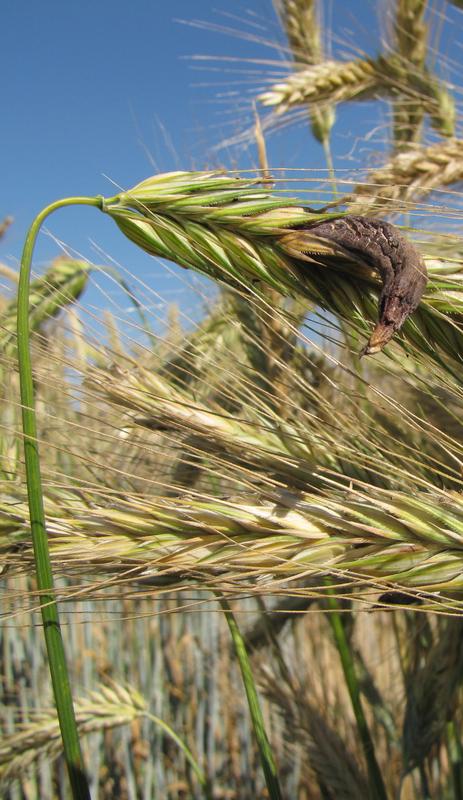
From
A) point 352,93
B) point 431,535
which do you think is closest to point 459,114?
point 352,93

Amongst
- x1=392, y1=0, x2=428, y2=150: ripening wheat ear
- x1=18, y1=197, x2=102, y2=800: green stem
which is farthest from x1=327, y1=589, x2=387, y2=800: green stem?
x1=392, y1=0, x2=428, y2=150: ripening wheat ear

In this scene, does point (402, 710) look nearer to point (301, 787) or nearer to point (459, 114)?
point (301, 787)

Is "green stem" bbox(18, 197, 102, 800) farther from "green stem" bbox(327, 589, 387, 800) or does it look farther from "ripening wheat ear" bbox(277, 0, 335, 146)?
"ripening wheat ear" bbox(277, 0, 335, 146)

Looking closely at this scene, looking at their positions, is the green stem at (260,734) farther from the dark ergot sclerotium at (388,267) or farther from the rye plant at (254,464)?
the dark ergot sclerotium at (388,267)

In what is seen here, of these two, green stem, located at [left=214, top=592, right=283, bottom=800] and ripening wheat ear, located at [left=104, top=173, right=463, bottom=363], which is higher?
ripening wheat ear, located at [left=104, top=173, right=463, bottom=363]

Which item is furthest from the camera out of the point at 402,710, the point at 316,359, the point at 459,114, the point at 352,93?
the point at 352,93

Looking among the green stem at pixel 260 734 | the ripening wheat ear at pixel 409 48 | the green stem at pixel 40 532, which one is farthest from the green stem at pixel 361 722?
the ripening wheat ear at pixel 409 48
